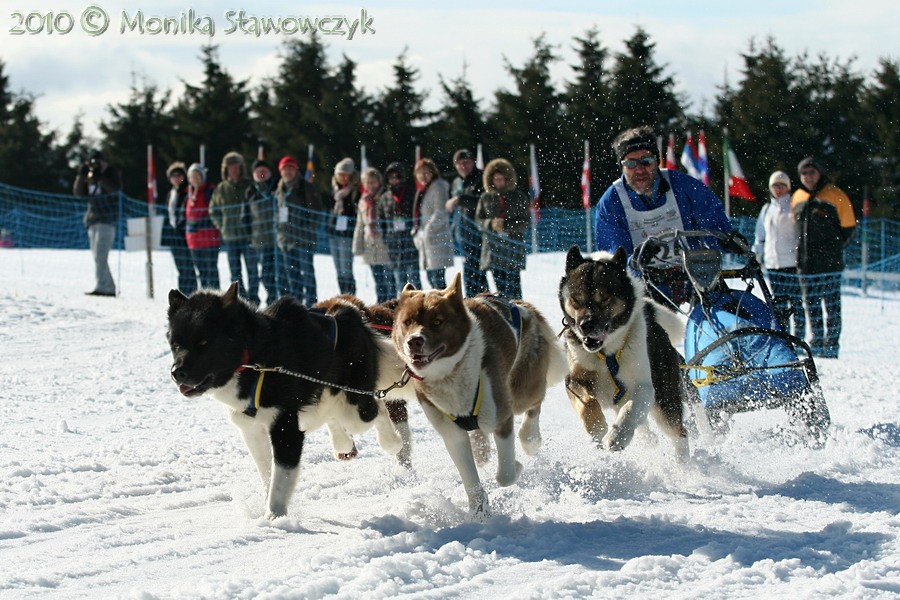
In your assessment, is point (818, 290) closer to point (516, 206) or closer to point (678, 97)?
point (516, 206)

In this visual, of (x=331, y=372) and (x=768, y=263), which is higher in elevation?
(x=768, y=263)

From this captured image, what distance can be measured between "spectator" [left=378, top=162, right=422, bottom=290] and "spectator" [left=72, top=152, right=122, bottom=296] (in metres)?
3.93

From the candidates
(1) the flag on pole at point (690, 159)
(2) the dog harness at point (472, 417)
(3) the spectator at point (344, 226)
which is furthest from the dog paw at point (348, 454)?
(1) the flag on pole at point (690, 159)

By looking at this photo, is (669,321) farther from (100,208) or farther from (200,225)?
(100,208)

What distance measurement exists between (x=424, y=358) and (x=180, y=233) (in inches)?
315

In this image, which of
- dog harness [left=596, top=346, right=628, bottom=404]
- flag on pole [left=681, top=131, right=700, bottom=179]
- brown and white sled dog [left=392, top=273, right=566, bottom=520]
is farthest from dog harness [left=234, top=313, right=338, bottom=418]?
flag on pole [left=681, top=131, right=700, bottom=179]

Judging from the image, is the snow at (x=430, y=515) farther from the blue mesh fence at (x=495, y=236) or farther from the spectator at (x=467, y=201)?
the blue mesh fence at (x=495, y=236)

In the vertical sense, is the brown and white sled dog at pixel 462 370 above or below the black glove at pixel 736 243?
below

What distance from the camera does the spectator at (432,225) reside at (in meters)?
9.47

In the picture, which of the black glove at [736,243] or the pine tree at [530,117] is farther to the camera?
the pine tree at [530,117]

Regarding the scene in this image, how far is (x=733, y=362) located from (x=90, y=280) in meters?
11.7

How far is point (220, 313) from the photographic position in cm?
417

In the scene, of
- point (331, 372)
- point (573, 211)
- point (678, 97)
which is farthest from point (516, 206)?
point (678, 97)

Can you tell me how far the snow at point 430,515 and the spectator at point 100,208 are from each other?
18.4ft
